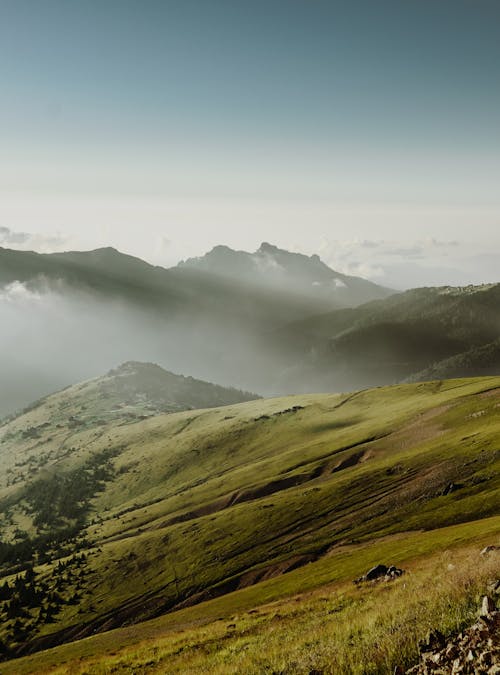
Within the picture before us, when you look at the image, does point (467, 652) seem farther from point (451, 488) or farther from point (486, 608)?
point (451, 488)

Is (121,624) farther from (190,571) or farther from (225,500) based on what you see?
(225,500)

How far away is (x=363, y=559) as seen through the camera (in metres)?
60.5

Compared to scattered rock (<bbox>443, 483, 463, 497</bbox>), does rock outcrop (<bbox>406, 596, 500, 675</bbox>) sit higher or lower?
higher

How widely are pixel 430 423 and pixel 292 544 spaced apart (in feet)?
251

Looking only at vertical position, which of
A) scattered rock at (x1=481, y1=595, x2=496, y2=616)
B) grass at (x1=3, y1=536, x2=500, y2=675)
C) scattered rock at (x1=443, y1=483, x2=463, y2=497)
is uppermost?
scattered rock at (x1=481, y1=595, x2=496, y2=616)

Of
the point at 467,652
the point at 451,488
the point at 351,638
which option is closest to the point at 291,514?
the point at 451,488

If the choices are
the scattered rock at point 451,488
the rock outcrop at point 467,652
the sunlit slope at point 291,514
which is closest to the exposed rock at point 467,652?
the rock outcrop at point 467,652

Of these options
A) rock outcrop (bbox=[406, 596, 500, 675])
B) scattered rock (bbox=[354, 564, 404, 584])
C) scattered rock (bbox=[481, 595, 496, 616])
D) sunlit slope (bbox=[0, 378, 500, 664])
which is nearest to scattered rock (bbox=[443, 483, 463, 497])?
sunlit slope (bbox=[0, 378, 500, 664])

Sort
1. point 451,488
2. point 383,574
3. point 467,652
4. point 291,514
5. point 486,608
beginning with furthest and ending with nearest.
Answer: point 291,514, point 451,488, point 383,574, point 486,608, point 467,652

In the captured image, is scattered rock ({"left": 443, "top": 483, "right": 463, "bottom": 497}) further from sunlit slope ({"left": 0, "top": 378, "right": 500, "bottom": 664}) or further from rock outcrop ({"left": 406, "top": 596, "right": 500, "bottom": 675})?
rock outcrop ({"left": 406, "top": 596, "right": 500, "bottom": 675})

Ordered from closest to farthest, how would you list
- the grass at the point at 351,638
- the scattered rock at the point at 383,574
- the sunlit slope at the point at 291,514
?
the grass at the point at 351,638 → the scattered rock at the point at 383,574 → the sunlit slope at the point at 291,514

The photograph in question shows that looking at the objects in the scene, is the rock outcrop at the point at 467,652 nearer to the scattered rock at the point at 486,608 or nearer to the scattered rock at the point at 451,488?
the scattered rock at the point at 486,608

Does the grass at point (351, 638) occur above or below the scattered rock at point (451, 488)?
above

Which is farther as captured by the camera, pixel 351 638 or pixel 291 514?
pixel 291 514
